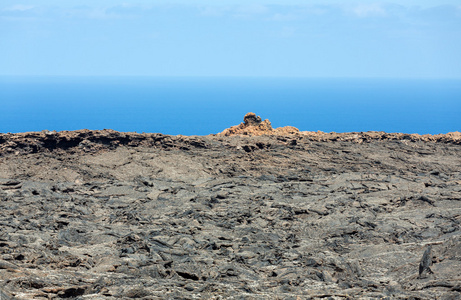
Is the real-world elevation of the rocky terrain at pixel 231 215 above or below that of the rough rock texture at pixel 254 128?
below

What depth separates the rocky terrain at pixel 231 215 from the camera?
7406mm

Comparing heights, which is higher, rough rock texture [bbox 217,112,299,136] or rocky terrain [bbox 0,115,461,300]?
rough rock texture [bbox 217,112,299,136]

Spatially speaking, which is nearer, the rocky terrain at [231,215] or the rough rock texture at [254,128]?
the rocky terrain at [231,215]

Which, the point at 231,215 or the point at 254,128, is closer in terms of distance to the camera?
the point at 231,215

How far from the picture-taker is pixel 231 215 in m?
12.1

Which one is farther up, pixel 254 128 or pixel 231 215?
pixel 254 128

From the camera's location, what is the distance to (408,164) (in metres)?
17.3

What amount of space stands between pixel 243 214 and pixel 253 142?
242 inches

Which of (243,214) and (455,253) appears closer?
(455,253)

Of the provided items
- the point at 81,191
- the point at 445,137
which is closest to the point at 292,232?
the point at 81,191

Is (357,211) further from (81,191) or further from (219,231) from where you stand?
(81,191)

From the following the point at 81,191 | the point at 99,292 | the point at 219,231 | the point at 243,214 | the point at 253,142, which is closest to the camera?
the point at 99,292

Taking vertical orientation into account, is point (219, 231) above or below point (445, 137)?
below

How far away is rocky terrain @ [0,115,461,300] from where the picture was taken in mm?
7406
